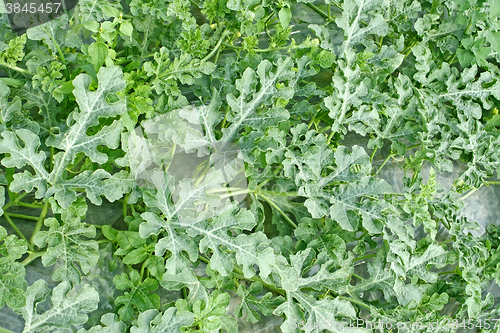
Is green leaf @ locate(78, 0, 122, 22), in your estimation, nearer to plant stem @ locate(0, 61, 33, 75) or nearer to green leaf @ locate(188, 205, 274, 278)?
plant stem @ locate(0, 61, 33, 75)

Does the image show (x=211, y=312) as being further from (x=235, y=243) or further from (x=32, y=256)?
(x=32, y=256)

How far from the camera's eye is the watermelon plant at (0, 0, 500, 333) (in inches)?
56.7

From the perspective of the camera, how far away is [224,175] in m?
1.69

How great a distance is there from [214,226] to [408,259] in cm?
82

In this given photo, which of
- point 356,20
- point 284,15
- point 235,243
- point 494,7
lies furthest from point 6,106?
point 494,7

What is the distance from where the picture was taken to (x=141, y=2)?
5.92 ft

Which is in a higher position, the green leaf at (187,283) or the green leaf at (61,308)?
the green leaf at (61,308)

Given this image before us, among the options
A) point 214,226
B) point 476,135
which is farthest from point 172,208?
point 476,135

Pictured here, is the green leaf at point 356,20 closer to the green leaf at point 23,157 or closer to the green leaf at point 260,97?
the green leaf at point 260,97

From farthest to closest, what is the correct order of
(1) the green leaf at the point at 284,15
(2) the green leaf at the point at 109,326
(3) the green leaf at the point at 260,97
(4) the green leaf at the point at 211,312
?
(1) the green leaf at the point at 284,15, (3) the green leaf at the point at 260,97, (4) the green leaf at the point at 211,312, (2) the green leaf at the point at 109,326

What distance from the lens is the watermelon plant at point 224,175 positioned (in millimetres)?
1441

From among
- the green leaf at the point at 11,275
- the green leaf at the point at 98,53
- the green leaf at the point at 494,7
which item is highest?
the green leaf at the point at 494,7

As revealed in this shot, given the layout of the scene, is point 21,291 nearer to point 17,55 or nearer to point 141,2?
point 17,55

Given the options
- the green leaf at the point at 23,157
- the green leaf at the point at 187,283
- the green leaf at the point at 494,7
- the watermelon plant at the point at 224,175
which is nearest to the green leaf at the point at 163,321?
the watermelon plant at the point at 224,175
